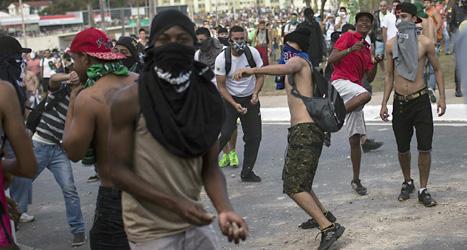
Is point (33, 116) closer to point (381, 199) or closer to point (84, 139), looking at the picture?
point (84, 139)

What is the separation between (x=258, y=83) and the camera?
8391mm

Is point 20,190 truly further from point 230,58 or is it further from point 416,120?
point 416,120

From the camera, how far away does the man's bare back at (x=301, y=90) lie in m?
5.61

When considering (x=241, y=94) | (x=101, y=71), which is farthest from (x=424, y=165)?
(x=101, y=71)

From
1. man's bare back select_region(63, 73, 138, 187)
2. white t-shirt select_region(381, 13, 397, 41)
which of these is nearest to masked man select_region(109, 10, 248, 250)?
man's bare back select_region(63, 73, 138, 187)

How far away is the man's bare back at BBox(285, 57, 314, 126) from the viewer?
5.61m

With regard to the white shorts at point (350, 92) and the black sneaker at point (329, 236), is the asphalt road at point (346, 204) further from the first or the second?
the white shorts at point (350, 92)

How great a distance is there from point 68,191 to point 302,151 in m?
2.38

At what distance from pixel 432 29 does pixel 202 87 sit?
10009 millimetres

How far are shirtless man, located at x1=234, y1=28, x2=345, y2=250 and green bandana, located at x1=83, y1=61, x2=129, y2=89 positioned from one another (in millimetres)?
1563

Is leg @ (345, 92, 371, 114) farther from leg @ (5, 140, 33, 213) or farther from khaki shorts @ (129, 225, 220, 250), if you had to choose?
khaki shorts @ (129, 225, 220, 250)

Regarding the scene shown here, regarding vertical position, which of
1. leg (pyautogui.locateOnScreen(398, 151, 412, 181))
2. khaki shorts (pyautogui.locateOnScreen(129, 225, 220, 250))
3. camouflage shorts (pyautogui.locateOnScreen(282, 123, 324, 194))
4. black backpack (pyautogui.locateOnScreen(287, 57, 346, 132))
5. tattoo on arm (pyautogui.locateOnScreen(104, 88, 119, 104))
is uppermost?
tattoo on arm (pyautogui.locateOnScreen(104, 88, 119, 104))

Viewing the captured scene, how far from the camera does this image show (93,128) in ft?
12.2

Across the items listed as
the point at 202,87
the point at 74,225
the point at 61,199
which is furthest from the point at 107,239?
→ the point at 61,199
